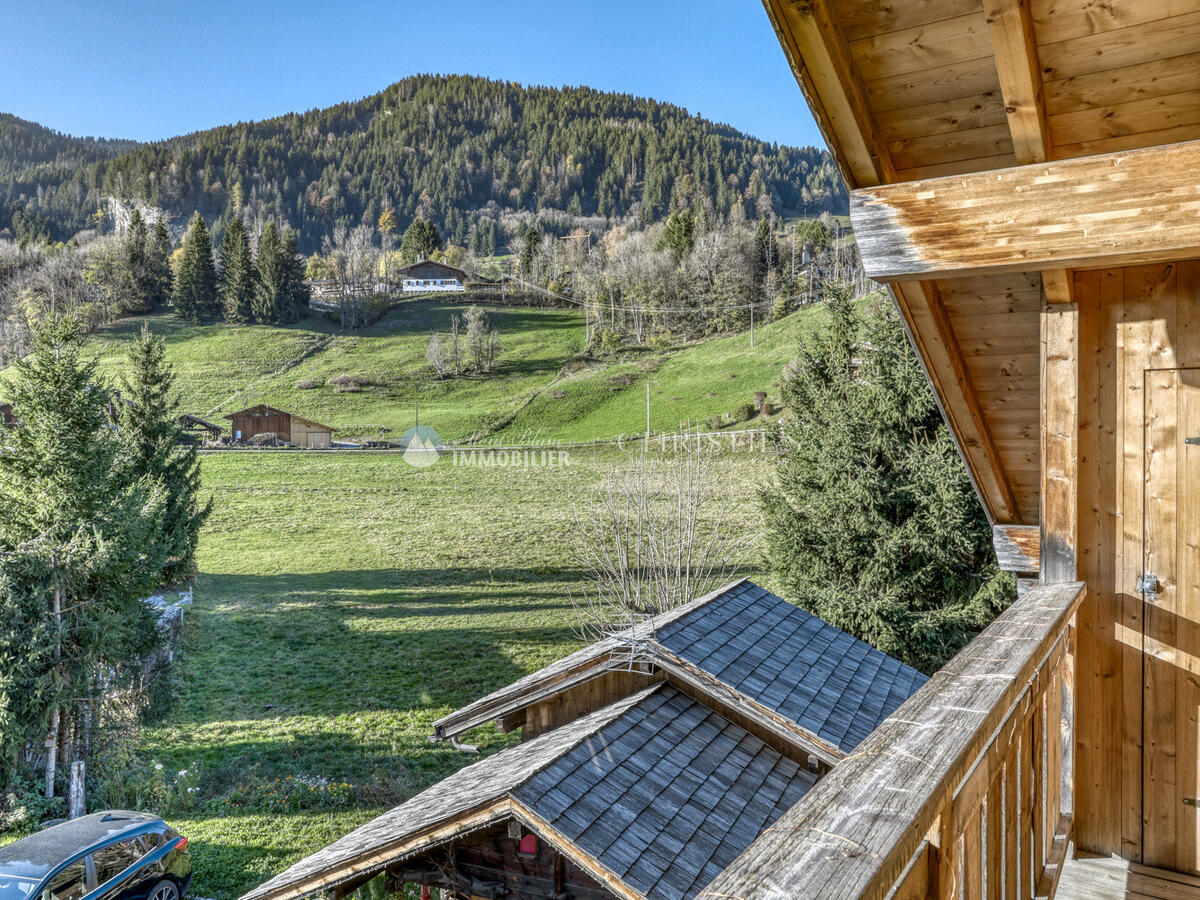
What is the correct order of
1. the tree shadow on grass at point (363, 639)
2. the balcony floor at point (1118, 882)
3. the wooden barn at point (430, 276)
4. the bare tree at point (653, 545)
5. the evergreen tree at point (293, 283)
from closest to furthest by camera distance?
the balcony floor at point (1118, 882) → the bare tree at point (653, 545) → the tree shadow on grass at point (363, 639) → the evergreen tree at point (293, 283) → the wooden barn at point (430, 276)

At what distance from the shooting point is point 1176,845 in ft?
9.70

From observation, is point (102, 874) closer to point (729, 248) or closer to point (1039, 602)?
point (1039, 602)

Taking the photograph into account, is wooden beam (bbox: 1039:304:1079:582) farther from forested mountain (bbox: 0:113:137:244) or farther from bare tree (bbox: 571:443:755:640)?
forested mountain (bbox: 0:113:137:244)

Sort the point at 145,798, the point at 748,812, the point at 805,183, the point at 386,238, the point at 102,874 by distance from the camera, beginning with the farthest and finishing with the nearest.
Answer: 1. the point at 805,183
2. the point at 386,238
3. the point at 145,798
4. the point at 102,874
5. the point at 748,812

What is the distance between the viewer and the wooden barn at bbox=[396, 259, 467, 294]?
75.8 m

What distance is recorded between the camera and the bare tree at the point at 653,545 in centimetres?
1329

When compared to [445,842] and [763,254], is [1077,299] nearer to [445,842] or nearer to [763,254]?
[445,842]

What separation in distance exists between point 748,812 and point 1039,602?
162 inches

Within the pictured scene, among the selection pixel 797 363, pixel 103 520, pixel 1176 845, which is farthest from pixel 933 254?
pixel 797 363

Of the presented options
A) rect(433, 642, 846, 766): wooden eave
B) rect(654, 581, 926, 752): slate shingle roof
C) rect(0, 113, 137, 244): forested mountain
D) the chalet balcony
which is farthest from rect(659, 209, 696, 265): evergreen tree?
rect(0, 113, 137, 244): forested mountain

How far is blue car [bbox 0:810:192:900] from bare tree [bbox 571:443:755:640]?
19.0ft

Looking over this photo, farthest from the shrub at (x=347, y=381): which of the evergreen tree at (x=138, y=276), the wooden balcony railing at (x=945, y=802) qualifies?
the wooden balcony railing at (x=945, y=802)

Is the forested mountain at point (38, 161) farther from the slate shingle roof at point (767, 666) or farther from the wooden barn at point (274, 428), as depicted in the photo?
the slate shingle roof at point (767, 666)

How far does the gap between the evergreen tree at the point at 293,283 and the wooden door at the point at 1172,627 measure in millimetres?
65120
